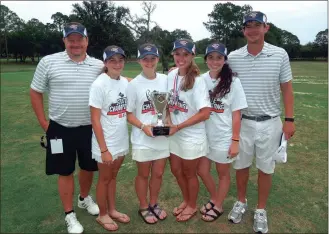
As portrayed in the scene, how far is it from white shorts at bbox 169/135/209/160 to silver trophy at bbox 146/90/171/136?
295 millimetres

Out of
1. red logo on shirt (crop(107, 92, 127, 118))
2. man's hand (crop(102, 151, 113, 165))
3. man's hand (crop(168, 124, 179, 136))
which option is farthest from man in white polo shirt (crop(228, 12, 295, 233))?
man's hand (crop(102, 151, 113, 165))

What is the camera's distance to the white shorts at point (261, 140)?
11.8 ft

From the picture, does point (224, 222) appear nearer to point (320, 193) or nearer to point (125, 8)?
point (320, 193)

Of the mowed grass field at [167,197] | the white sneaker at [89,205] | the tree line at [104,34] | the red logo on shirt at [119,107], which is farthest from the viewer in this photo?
the tree line at [104,34]

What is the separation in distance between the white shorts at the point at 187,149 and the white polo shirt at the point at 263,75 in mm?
673

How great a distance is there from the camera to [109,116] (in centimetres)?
334

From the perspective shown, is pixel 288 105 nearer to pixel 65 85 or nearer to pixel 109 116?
pixel 109 116

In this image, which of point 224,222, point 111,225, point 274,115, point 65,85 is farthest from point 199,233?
point 65,85

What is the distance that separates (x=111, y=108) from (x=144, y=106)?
0.37 m

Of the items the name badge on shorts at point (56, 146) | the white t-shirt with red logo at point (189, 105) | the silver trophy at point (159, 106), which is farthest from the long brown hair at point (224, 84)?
the name badge on shorts at point (56, 146)

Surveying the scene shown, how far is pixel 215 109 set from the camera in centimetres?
356

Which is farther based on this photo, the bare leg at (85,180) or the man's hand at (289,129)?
the bare leg at (85,180)

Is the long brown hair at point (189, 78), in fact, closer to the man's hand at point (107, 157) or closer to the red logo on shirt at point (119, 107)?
the red logo on shirt at point (119, 107)

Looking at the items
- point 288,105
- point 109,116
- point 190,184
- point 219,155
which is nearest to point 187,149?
point 219,155
